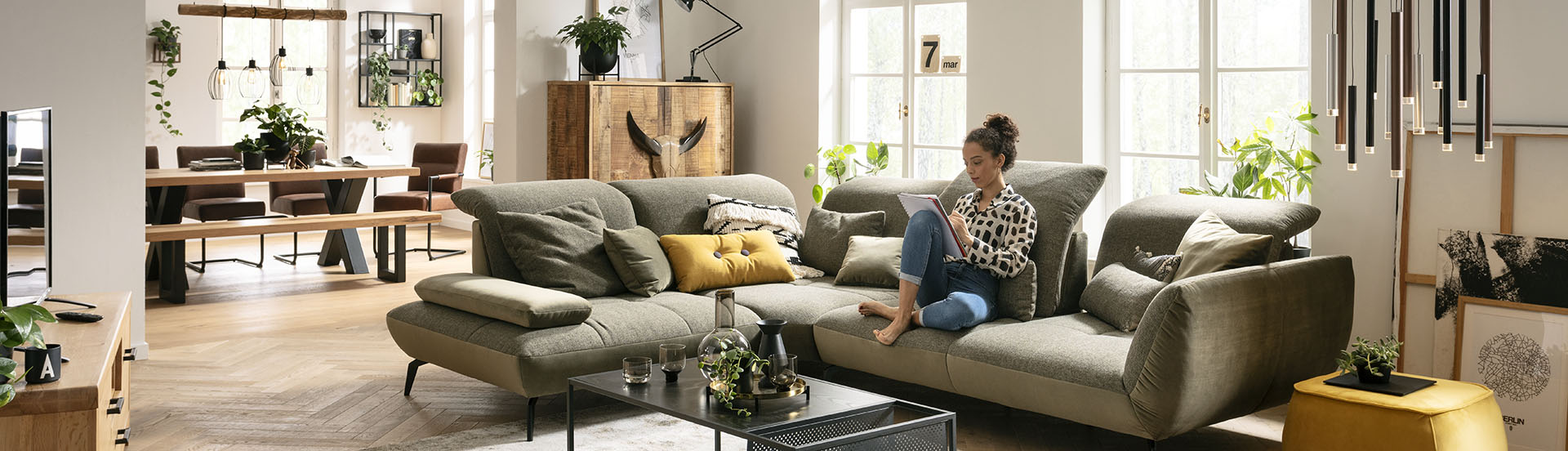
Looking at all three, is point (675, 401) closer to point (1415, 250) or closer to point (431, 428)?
point (431, 428)

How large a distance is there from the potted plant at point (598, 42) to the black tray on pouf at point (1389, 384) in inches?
173

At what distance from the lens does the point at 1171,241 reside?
14.5 ft

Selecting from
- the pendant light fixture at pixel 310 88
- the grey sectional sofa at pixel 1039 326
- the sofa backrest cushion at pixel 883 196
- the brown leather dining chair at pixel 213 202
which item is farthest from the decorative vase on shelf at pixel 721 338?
the pendant light fixture at pixel 310 88

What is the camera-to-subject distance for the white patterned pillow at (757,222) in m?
5.16

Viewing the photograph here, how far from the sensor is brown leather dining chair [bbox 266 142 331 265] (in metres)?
8.25

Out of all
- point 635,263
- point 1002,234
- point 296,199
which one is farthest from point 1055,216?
point 296,199

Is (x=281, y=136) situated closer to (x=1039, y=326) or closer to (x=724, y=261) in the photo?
(x=724, y=261)

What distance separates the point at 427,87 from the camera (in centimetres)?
1095

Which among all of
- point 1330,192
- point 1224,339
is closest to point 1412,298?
point 1330,192

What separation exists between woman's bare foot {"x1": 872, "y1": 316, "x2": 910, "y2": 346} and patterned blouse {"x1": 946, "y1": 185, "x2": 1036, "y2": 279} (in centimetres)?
32

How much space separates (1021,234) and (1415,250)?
1367 mm

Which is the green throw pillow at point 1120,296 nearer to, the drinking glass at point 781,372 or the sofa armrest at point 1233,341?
the sofa armrest at point 1233,341

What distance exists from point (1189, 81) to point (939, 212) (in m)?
1.81

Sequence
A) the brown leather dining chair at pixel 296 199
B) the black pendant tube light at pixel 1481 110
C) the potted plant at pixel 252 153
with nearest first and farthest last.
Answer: the black pendant tube light at pixel 1481 110 < the potted plant at pixel 252 153 < the brown leather dining chair at pixel 296 199
